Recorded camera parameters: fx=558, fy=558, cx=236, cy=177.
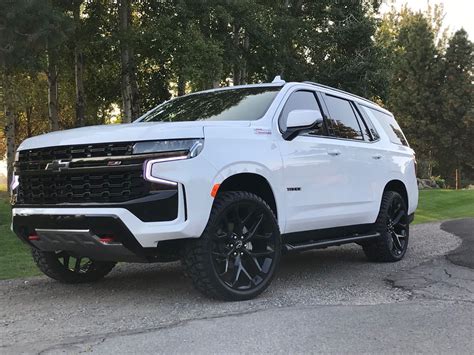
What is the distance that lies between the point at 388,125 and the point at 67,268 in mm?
4984

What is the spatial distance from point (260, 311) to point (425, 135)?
1468 inches

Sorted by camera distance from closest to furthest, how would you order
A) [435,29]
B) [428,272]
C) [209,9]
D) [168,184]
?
[168,184] → [428,272] → [209,9] → [435,29]

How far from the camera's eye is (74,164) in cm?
481

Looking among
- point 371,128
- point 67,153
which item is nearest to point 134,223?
point 67,153

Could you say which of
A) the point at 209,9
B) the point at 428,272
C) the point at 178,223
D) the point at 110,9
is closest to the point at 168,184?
the point at 178,223

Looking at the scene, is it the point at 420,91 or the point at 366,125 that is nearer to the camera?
the point at 366,125

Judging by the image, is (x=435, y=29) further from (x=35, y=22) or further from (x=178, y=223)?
(x=178, y=223)

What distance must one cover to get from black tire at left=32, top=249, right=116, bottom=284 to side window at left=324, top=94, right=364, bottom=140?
317 centimetres

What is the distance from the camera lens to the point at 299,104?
20.6ft

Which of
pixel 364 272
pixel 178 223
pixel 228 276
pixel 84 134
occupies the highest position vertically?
pixel 84 134

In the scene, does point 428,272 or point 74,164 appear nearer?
point 74,164

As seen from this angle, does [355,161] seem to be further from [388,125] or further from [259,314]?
[259,314]

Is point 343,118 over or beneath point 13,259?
over

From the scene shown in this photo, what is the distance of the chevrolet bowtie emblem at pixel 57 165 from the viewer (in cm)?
486
